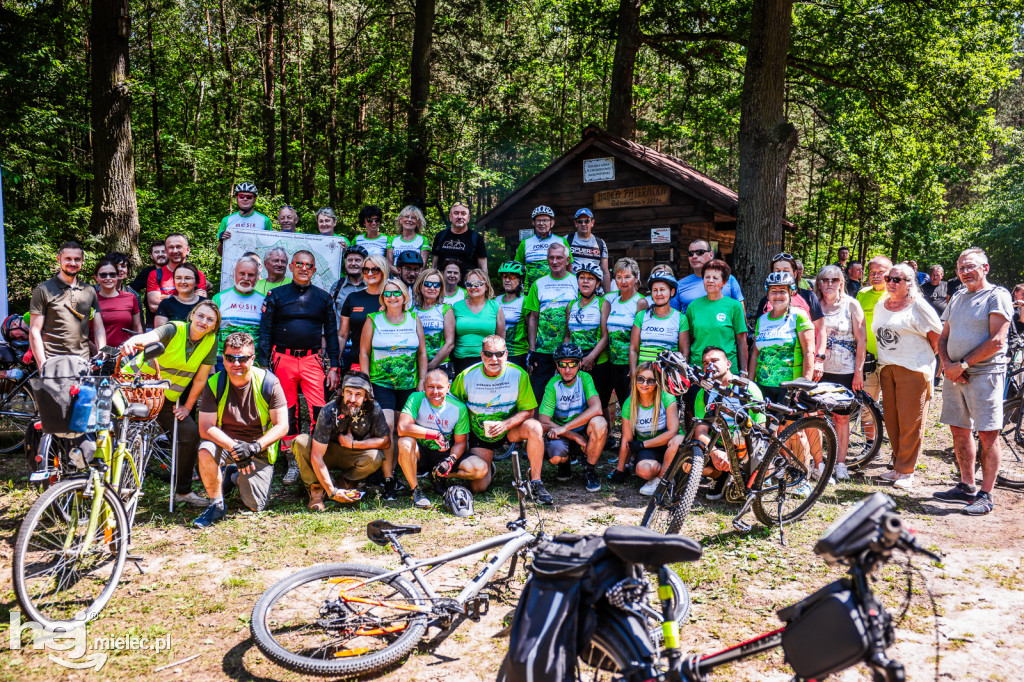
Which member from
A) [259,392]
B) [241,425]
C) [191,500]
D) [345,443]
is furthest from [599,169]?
[191,500]

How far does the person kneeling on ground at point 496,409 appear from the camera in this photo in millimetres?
5969

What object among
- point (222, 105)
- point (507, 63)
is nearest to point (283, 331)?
point (507, 63)

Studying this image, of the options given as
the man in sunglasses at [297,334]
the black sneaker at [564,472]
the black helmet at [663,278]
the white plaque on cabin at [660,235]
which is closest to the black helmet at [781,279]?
the black helmet at [663,278]

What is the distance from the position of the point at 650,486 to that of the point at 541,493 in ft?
3.39

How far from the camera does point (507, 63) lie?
20.1 metres

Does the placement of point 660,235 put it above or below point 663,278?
above

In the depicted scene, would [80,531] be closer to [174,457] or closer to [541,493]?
[174,457]

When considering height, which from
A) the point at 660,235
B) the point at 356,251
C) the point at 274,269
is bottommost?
the point at 274,269

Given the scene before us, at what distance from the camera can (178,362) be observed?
18.6 feet

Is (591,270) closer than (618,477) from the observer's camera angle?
No

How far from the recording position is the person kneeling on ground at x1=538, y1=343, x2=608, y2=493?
6254mm

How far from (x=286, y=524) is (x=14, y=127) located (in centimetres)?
1311

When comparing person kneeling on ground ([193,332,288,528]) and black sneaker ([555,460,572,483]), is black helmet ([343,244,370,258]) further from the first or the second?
black sneaker ([555,460,572,483])

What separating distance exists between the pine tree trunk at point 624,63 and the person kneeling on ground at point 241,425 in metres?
11.1
